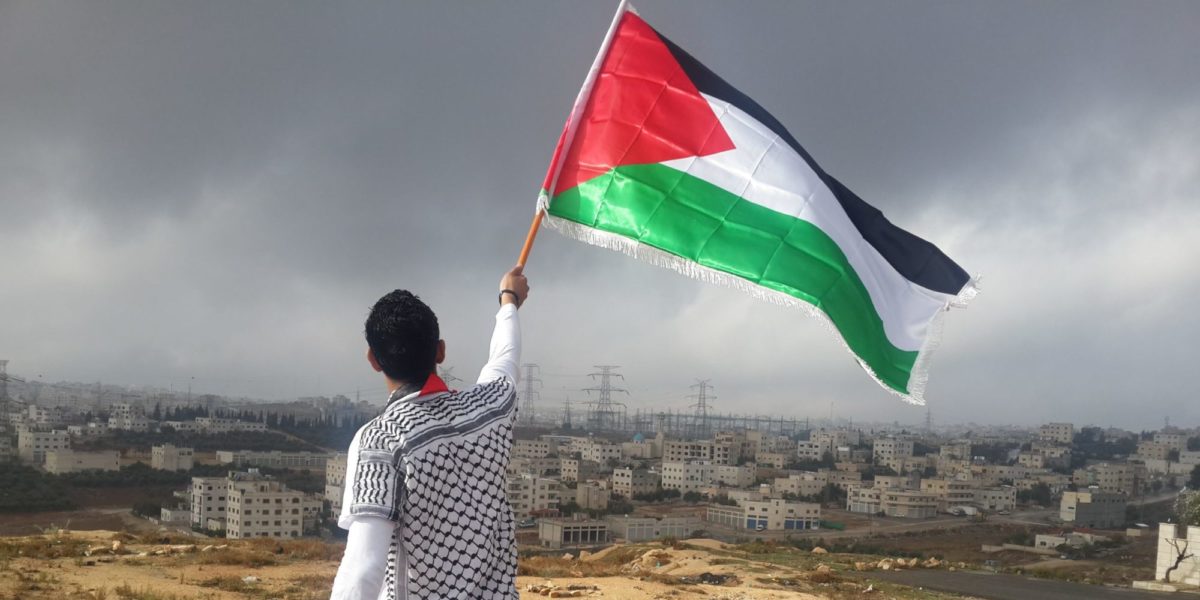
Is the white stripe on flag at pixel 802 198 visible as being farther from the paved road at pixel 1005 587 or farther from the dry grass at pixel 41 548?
the paved road at pixel 1005 587

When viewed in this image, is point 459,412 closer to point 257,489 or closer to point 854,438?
point 257,489

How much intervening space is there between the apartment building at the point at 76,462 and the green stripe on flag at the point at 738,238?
121 feet

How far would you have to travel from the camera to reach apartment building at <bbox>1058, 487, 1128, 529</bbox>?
48600mm

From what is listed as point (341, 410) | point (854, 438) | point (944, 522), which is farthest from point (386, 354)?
point (854, 438)

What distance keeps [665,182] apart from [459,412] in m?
2.11

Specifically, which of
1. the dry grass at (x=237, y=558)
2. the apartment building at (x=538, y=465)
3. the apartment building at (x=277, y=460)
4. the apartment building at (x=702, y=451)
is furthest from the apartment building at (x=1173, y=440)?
the dry grass at (x=237, y=558)

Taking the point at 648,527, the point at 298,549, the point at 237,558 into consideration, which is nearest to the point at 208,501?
the point at 648,527

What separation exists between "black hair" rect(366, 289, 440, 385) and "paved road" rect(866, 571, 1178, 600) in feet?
39.7

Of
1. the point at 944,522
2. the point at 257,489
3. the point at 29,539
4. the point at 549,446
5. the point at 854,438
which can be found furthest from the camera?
the point at 854,438

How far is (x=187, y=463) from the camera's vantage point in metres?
41.8

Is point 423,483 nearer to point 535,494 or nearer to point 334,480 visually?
point 334,480

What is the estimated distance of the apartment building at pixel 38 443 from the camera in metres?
37.4

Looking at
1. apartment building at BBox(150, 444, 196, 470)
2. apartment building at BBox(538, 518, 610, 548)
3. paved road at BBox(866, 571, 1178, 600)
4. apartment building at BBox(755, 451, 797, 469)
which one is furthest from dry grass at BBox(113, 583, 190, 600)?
apartment building at BBox(755, 451, 797, 469)

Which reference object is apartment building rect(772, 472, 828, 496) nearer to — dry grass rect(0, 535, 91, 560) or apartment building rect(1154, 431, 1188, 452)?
apartment building rect(1154, 431, 1188, 452)
